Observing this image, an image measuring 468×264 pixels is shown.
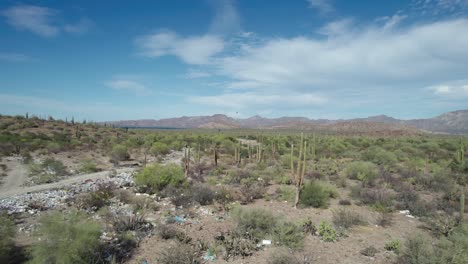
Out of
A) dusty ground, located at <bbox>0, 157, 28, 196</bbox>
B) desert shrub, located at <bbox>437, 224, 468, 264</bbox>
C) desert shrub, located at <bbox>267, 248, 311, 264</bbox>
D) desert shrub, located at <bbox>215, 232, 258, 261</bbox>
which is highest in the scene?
desert shrub, located at <bbox>437, 224, 468, 264</bbox>

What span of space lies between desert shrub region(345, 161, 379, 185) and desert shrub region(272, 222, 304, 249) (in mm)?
9715

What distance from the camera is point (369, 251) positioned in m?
7.80

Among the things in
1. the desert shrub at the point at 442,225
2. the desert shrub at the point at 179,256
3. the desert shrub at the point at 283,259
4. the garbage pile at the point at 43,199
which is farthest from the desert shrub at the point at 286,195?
the garbage pile at the point at 43,199

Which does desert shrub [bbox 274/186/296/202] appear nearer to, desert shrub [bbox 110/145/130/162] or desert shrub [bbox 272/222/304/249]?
desert shrub [bbox 272/222/304/249]

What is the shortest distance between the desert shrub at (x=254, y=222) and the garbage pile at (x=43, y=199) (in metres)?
7.89

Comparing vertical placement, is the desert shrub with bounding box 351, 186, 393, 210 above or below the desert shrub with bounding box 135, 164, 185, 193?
below

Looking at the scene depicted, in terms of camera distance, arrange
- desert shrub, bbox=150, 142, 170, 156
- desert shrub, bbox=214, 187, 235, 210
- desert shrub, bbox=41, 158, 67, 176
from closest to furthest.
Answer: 1. desert shrub, bbox=214, 187, 235, 210
2. desert shrub, bbox=41, 158, 67, 176
3. desert shrub, bbox=150, 142, 170, 156

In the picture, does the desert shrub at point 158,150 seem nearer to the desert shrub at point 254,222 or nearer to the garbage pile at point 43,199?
the garbage pile at point 43,199

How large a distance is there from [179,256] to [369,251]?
5.25m

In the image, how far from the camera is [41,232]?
23.3 ft

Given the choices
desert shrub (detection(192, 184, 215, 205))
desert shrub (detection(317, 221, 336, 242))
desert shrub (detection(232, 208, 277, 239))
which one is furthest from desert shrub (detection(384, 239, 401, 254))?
desert shrub (detection(192, 184, 215, 205))

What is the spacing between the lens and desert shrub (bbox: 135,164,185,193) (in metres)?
14.3

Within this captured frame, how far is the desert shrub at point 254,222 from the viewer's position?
8.78 meters

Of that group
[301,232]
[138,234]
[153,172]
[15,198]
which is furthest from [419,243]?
[15,198]
